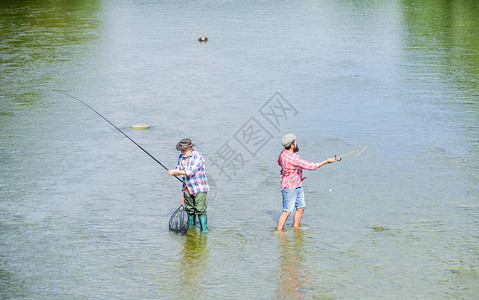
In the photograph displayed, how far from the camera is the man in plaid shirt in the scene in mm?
8742

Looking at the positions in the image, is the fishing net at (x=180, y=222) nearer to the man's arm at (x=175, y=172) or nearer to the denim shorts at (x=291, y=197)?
the man's arm at (x=175, y=172)

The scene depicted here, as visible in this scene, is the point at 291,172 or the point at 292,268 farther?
the point at 291,172

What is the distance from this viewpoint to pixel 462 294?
734 cm

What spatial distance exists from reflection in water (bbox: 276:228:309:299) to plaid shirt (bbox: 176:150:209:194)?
1.28m

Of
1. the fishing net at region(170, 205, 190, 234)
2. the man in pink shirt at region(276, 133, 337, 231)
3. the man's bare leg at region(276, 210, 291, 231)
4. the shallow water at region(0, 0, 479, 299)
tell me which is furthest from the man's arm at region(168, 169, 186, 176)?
the man's bare leg at region(276, 210, 291, 231)

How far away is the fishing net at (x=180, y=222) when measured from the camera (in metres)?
9.14

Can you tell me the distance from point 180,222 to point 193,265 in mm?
1075

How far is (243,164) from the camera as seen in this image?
1237 cm

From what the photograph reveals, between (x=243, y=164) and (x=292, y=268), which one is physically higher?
(x=292, y=268)

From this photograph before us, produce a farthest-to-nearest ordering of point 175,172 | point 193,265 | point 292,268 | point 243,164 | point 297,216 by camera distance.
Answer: point 243,164
point 297,216
point 175,172
point 193,265
point 292,268

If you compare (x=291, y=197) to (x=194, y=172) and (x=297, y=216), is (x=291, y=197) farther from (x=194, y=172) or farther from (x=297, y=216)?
(x=194, y=172)

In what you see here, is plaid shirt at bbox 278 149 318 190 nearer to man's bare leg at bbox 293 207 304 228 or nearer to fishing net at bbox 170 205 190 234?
man's bare leg at bbox 293 207 304 228

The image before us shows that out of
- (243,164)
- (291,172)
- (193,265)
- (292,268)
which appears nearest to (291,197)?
(291,172)

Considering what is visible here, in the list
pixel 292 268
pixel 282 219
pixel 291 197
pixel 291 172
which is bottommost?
pixel 292 268
